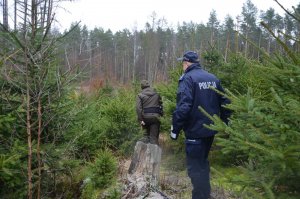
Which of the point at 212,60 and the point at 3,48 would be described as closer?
the point at 3,48

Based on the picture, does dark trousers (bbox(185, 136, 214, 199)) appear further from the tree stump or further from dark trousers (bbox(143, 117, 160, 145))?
dark trousers (bbox(143, 117, 160, 145))

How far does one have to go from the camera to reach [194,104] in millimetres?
4938

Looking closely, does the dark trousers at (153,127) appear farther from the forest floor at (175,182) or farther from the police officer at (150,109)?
the forest floor at (175,182)

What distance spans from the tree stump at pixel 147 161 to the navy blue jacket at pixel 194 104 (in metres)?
1.45

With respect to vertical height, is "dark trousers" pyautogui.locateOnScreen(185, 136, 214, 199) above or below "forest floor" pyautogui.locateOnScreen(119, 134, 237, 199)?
above

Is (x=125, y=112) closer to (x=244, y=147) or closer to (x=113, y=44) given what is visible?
(x=244, y=147)

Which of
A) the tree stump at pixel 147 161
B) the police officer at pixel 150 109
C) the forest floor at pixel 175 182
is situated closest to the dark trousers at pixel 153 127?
the police officer at pixel 150 109

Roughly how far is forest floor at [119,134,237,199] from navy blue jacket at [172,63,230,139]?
1265 millimetres

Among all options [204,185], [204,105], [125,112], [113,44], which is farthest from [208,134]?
[113,44]

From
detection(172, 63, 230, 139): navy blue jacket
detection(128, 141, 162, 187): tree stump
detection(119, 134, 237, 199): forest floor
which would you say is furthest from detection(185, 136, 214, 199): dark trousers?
detection(128, 141, 162, 187): tree stump

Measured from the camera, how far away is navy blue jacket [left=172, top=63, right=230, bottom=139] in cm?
485

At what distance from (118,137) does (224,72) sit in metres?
3.57

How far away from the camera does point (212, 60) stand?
350 inches

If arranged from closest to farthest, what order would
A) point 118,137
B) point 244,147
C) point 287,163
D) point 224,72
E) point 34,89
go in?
point 287,163, point 244,147, point 34,89, point 224,72, point 118,137
